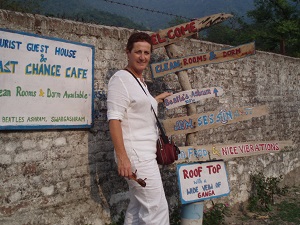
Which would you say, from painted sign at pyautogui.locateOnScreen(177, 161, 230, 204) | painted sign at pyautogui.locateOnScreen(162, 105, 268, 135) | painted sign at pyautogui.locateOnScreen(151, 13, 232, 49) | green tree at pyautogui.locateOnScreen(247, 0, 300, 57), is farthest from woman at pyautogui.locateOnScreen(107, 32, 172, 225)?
green tree at pyautogui.locateOnScreen(247, 0, 300, 57)

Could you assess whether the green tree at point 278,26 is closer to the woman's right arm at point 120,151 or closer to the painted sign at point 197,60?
the painted sign at point 197,60

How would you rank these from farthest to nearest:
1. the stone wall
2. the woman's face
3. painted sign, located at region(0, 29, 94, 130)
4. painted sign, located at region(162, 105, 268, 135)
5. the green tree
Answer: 1. the green tree
2. painted sign, located at region(162, 105, 268, 135)
3. the stone wall
4. painted sign, located at region(0, 29, 94, 130)
5. the woman's face

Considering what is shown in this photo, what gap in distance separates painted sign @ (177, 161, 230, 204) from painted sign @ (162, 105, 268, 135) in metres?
0.41

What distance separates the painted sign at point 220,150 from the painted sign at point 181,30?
1.25m

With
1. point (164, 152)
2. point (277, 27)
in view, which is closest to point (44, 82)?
point (164, 152)

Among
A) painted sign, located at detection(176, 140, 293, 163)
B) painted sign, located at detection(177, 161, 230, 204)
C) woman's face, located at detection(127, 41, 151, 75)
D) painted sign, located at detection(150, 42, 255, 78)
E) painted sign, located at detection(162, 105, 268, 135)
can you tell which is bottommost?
painted sign, located at detection(177, 161, 230, 204)

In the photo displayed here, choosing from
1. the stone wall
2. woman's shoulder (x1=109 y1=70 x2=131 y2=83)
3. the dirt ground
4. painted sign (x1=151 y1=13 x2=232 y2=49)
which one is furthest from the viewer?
the dirt ground

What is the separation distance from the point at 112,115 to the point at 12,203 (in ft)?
4.58

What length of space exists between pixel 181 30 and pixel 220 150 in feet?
4.79

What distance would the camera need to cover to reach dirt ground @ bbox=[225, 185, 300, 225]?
4.84 meters

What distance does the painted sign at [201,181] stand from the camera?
3663 millimetres

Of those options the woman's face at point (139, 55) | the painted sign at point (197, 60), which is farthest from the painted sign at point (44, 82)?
the woman's face at point (139, 55)

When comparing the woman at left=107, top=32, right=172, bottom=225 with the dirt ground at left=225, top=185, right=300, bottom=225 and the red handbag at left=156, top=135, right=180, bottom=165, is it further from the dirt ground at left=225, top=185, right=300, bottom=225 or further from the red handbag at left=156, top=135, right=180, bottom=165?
the dirt ground at left=225, top=185, right=300, bottom=225

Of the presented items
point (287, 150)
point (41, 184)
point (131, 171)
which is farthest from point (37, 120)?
point (287, 150)
